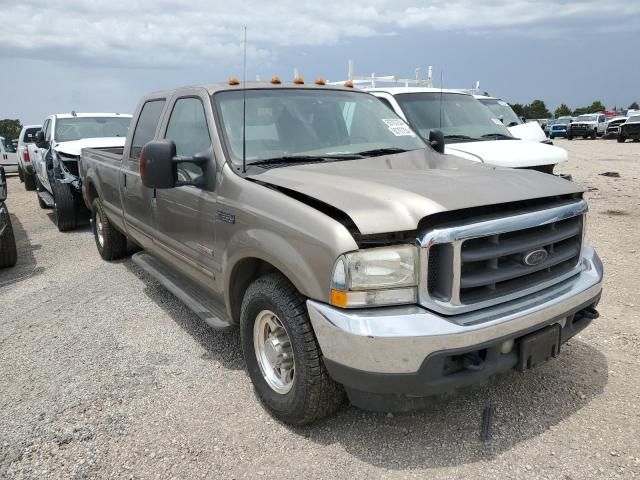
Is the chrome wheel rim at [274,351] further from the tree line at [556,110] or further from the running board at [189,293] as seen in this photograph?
the tree line at [556,110]

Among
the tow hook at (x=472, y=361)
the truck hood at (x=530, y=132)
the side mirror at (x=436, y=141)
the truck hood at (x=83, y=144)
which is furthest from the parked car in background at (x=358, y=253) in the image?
the truck hood at (x=530, y=132)

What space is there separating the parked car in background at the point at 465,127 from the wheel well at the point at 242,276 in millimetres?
3795

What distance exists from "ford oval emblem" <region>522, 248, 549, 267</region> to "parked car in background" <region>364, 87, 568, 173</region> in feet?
11.9

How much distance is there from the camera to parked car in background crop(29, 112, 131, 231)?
27.7 feet

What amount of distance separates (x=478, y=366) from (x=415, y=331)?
0.40m

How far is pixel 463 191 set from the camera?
8.60 ft

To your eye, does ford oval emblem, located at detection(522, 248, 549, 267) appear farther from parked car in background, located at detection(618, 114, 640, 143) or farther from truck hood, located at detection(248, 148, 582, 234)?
parked car in background, located at detection(618, 114, 640, 143)

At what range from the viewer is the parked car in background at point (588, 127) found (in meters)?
33.6

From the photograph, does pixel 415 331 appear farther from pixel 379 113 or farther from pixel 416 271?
pixel 379 113

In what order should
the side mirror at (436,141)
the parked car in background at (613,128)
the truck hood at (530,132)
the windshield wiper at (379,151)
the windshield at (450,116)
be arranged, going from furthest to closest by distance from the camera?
1. the parked car in background at (613,128)
2. the truck hood at (530,132)
3. the windshield at (450,116)
4. the side mirror at (436,141)
5. the windshield wiper at (379,151)

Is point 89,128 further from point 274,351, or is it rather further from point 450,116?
point 274,351

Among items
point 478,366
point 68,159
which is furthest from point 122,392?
point 68,159

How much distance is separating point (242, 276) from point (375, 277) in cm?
109

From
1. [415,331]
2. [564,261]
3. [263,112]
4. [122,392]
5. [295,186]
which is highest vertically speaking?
[263,112]
